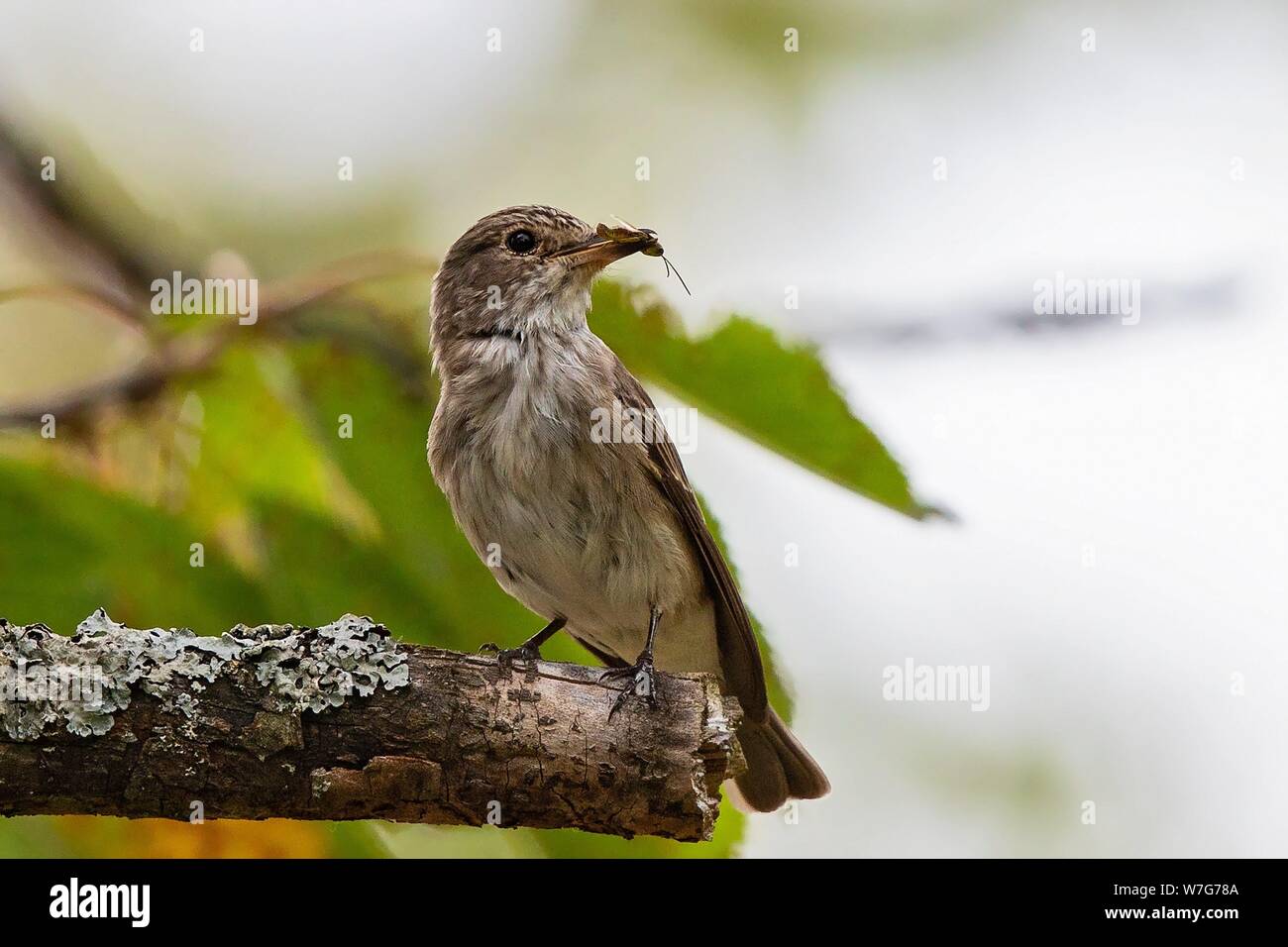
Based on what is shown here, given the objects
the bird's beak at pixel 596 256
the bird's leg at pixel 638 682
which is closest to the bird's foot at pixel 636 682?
the bird's leg at pixel 638 682

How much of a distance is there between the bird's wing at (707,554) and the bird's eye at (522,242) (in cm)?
63

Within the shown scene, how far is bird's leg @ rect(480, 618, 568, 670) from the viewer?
336 cm

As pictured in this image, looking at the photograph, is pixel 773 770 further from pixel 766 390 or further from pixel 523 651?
pixel 766 390

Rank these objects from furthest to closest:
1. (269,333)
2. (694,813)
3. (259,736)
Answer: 1. (269,333)
2. (694,813)
3. (259,736)

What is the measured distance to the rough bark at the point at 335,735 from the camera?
9.91 ft

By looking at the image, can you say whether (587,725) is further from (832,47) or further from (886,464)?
(832,47)

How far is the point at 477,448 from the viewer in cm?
452

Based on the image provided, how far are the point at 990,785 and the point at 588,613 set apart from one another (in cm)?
326

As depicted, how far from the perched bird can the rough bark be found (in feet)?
2.43

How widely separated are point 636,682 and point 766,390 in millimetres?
823

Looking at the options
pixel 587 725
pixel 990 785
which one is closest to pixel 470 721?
pixel 587 725

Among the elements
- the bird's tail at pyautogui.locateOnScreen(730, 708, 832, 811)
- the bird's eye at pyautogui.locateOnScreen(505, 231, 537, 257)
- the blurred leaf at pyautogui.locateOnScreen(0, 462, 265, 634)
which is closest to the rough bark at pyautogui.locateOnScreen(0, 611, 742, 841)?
the blurred leaf at pyautogui.locateOnScreen(0, 462, 265, 634)

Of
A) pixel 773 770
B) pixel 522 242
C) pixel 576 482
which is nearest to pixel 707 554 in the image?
pixel 576 482

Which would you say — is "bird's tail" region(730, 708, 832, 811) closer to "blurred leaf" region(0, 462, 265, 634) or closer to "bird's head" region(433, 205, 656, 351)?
"bird's head" region(433, 205, 656, 351)
